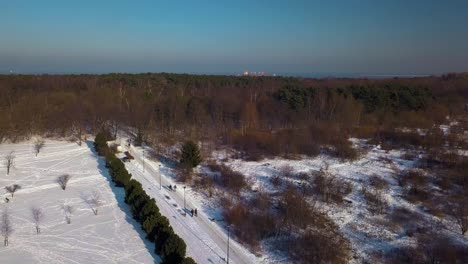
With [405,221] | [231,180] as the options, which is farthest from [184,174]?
[405,221]

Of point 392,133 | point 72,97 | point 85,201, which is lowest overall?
point 85,201

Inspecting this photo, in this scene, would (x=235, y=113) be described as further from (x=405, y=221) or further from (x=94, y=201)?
(x=405, y=221)

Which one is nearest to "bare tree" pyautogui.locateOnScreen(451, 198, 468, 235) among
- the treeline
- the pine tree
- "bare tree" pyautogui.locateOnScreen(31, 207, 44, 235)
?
the treeline

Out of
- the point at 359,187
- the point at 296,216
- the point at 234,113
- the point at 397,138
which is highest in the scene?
the point at 234,113

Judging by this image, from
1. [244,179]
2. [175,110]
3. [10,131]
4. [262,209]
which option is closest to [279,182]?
[244,179]

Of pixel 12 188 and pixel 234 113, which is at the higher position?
pixel 234 113

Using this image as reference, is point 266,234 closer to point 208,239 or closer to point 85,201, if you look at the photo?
point 208,239

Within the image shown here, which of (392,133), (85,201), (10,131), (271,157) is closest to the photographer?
(85,201)
